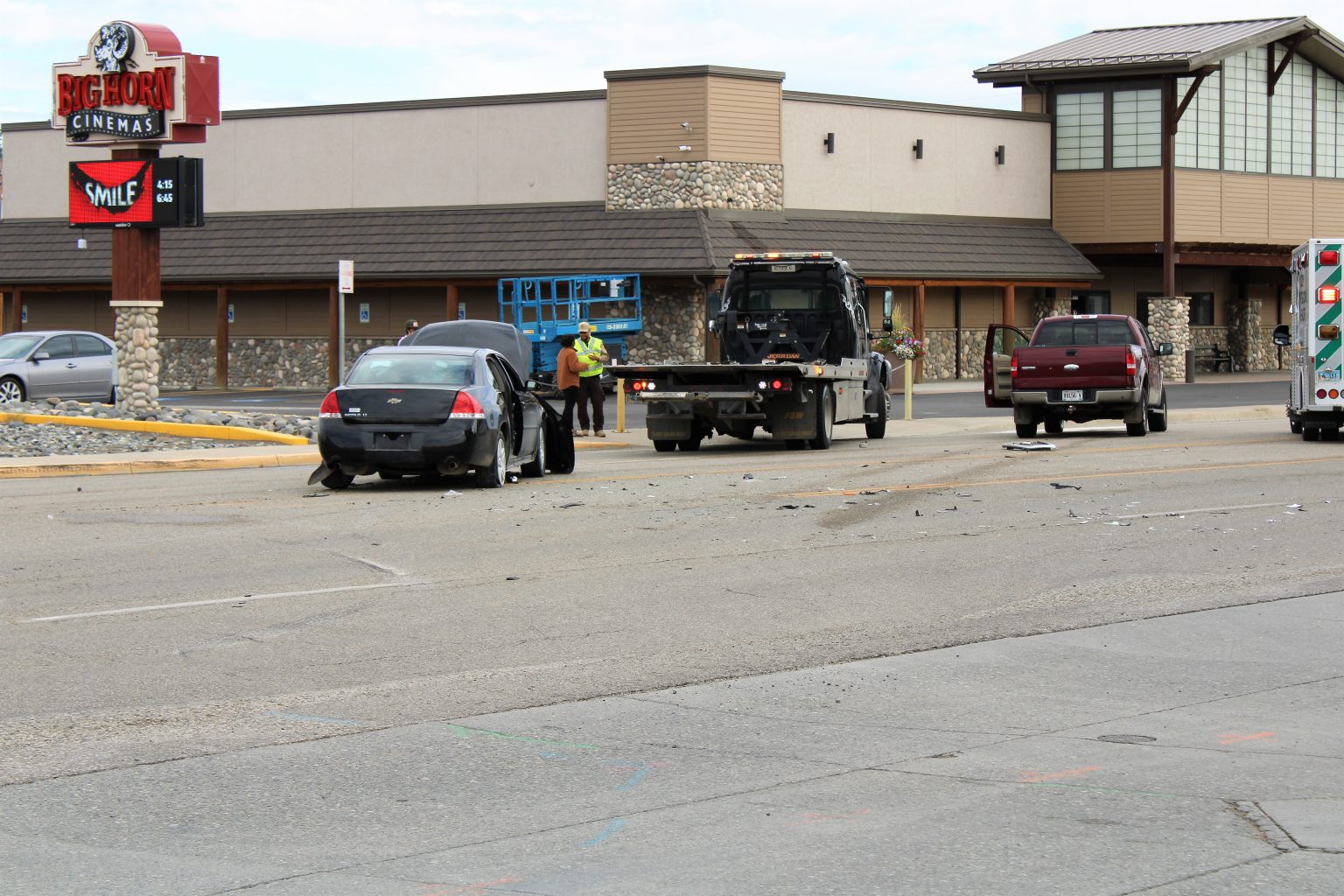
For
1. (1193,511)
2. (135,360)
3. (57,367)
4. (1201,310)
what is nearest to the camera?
(1193,511)

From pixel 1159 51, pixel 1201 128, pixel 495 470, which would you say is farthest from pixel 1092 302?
pixel 495 470

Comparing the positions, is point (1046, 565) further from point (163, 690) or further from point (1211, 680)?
point (163, 690)

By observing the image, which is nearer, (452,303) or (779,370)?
(779,370)

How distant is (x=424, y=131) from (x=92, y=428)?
2329 cm

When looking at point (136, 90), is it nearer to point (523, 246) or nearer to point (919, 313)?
point (523, 246)

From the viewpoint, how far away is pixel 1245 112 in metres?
51.4

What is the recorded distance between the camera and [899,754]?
7.04m

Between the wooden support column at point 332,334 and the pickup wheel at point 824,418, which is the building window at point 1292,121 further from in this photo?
the pickup wheel at point 824,418

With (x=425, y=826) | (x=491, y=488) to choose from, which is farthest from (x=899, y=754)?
(x=491, y=488)

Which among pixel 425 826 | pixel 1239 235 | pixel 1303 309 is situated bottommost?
pixel 425 826

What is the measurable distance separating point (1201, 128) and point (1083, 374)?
1094 inches

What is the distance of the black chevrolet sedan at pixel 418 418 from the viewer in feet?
55.9

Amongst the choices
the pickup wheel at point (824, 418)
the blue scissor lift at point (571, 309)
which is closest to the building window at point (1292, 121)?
the blue scissor lift at point (571, 309)

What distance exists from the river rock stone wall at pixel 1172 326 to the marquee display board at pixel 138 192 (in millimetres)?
31525
